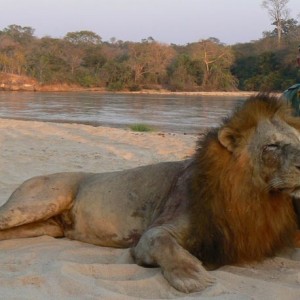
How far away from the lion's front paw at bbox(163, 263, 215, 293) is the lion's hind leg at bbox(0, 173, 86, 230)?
142cm

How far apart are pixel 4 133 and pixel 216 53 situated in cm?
5128

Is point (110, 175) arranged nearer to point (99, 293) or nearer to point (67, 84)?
point (99, 293)

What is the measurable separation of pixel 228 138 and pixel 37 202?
162cm

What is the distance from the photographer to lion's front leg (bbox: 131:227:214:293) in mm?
3020

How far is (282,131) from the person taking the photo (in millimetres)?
3320

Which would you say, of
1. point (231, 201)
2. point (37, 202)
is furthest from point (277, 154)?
point (37, 202)

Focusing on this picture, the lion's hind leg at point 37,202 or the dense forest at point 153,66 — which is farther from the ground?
the dense forest at point 153,66

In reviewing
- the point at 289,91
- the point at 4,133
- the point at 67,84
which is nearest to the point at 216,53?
the point at 67,84

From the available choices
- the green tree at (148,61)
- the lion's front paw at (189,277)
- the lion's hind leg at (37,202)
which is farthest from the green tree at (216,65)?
the lion's front paw at (189,277)

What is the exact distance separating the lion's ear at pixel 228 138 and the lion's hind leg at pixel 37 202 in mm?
1456

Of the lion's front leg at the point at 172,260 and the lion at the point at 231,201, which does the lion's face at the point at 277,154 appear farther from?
the lion's front leg at the point at 172,260

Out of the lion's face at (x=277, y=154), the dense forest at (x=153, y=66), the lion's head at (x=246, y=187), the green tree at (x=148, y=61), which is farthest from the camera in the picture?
the green tree at (x=148, y=61)

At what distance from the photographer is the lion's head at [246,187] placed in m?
3.22

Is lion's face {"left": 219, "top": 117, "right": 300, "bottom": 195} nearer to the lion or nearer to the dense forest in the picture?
the lion
